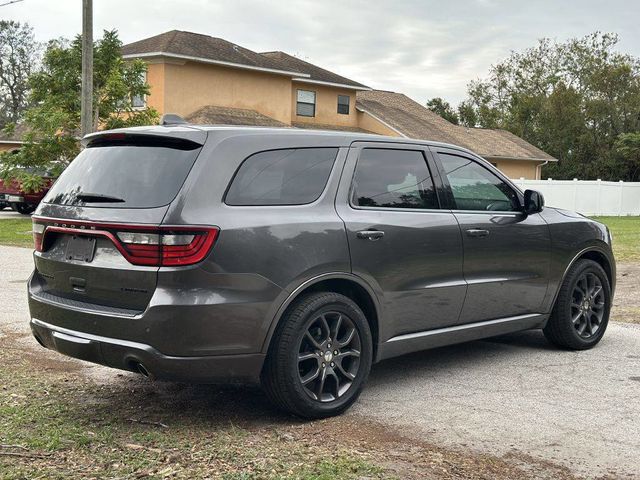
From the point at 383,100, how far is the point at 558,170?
1526cm

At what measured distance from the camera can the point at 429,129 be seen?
39500 millimetres

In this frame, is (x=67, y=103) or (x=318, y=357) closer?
(x=318, y=357)

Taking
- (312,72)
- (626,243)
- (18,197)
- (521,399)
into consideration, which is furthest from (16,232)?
(312,72)

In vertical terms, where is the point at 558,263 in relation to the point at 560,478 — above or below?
above

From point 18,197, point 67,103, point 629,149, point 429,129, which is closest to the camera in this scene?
point 67,103

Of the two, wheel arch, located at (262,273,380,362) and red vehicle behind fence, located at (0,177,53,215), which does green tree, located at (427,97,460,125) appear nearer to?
red vehicle behind fence, located at (0,177,53,215)

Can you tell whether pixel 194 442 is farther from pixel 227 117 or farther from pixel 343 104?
pixel 343 104

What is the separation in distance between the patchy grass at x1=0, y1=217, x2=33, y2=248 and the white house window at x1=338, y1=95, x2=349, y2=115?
16.3 metres

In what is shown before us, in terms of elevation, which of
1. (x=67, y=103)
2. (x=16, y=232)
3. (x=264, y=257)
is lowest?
(x=16, y=232)

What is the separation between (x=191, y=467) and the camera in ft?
13.7

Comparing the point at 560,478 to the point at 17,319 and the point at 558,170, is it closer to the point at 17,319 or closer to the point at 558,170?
the point at 17,319

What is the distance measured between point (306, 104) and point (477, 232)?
1155 inches

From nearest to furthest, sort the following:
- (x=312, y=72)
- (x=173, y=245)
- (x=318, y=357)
Answer: (x=173, y=245) → (x=318, y=357) → (x=312, y=72)

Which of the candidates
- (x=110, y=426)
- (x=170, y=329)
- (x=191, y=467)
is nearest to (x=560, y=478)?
(x=191, y=467)
